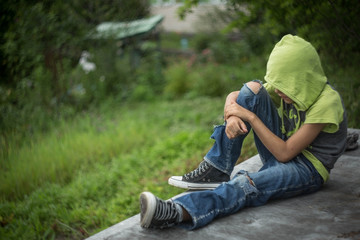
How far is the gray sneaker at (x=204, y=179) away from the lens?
251 centimetres

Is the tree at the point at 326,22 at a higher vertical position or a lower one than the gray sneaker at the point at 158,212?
higher

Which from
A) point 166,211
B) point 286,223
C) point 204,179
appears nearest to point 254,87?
point 204,179

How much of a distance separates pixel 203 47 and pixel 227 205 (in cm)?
1103

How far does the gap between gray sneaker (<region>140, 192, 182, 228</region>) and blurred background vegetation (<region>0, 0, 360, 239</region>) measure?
120 centimetres

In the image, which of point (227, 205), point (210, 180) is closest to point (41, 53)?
point (210, 180)

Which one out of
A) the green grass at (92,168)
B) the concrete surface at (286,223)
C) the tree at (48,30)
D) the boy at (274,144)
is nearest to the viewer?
the concrete surface at (286,223)

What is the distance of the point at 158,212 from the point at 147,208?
0.06 metres

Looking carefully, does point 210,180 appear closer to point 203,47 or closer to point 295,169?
point 295,169

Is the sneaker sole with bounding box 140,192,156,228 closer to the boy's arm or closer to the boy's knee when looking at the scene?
the boy's arm

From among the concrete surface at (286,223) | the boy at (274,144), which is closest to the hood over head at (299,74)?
the boy at (274,144)

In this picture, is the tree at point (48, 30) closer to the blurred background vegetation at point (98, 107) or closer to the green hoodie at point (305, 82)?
the blurred background vegetation at point (98, 107)

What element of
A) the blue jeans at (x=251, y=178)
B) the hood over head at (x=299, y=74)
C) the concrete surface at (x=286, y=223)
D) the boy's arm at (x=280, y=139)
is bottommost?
the concrete surface at (x=286, y=223)

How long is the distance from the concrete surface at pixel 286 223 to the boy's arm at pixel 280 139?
33 centimetres

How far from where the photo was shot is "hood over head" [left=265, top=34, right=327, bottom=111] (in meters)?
2.13
